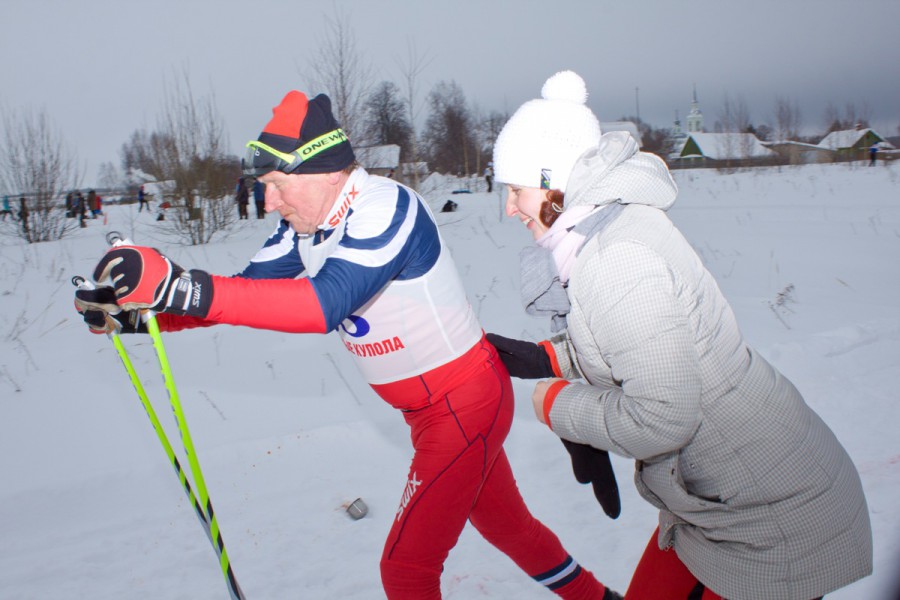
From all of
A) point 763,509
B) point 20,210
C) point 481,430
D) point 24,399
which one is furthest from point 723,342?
point 20,210

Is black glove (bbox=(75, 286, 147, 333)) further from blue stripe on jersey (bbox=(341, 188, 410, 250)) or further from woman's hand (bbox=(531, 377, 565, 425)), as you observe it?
woman's hand (bbox=(531, 377, 565, 425))

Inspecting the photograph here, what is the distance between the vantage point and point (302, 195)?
236cm

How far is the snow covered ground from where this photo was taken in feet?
10.9

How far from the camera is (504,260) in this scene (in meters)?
10.1

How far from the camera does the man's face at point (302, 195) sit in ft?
7.68

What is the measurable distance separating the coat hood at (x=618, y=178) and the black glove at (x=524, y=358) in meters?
0.71

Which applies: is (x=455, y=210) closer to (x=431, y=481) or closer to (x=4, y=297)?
(x=4, y=297)

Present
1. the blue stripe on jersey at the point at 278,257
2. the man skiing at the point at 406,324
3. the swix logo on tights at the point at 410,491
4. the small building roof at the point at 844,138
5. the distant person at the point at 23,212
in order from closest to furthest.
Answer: the man skiing at the point at 406,324 < the swix logo on tights at the point at 410,491 < the blue stripe on jersey at the point at 278,257 < the distant person at the point at 23,212 < the small building roof at the point at 844,138

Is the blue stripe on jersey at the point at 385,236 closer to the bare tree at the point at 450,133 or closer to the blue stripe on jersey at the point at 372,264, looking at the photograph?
the blue stripe on jersey at the point at 372,264

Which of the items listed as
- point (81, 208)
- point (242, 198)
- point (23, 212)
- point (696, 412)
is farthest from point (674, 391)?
point (81, 208)

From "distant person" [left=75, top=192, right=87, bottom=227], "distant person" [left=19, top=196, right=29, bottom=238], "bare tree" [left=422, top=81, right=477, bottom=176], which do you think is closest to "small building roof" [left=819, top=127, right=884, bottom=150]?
"bare tree" [left=422, top=81, right=477, bottom=176]

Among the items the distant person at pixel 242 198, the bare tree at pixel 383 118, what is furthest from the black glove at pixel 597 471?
the distant person at pixel 242 198

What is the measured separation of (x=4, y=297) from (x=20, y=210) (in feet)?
30.5

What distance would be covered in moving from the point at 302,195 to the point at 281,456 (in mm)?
2421
